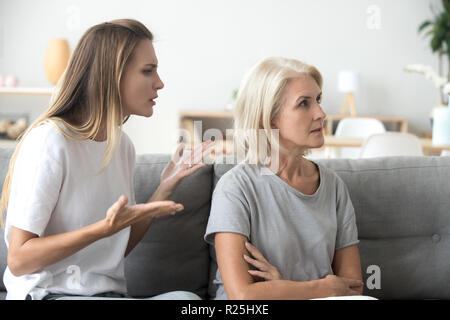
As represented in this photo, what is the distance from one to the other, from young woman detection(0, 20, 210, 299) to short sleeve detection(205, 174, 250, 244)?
0.32ft

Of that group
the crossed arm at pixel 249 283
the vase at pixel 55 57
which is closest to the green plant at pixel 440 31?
the vase at pixel 55 57

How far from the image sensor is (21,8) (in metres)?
5.03

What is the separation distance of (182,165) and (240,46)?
4.13 m

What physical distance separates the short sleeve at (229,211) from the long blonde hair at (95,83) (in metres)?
0.26

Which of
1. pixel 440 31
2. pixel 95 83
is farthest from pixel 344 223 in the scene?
pixel 440 31

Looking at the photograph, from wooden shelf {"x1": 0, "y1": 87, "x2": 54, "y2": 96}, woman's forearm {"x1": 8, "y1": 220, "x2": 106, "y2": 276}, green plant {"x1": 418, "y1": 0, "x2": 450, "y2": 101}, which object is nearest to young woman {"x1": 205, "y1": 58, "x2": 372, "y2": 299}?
woman's forearm {"x1": 8, "y1": 220, "x2": 106, "y2": 276}

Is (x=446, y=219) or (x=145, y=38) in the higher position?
(x=145, y=38)

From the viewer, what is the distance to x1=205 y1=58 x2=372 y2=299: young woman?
45.1 inches

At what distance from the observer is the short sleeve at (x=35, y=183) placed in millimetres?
1023

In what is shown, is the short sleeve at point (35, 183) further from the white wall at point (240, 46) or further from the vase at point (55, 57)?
the white wall at point (240, 46)

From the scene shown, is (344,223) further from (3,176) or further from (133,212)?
(3,176)
